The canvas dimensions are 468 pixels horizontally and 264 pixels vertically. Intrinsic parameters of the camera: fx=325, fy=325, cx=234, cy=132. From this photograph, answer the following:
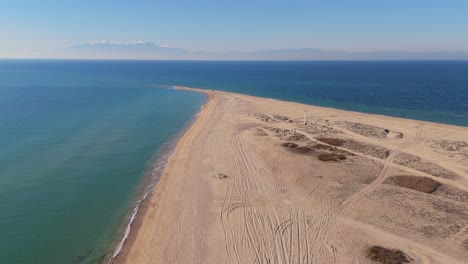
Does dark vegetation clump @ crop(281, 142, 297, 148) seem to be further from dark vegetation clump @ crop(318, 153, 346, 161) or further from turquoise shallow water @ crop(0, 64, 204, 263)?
turquoise shallow water @ crop(0, 64, 204, 263)

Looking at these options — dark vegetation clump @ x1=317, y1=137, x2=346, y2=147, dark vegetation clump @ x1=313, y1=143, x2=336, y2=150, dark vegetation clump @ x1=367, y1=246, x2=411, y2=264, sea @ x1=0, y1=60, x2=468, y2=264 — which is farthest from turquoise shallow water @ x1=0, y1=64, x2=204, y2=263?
dark vegetation clump @ x1=317, y1=137, x2=346, y2=147

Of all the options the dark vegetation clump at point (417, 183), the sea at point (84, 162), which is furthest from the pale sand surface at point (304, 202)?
the sea at point (84, 162)

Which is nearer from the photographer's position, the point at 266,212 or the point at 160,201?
the point at 266,212

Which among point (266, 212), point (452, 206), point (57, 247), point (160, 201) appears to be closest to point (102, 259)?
point (57, 247)

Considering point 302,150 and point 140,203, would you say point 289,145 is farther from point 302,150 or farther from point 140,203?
point 140,203

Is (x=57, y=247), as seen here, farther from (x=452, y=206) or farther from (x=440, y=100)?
(x=440, y=100)
